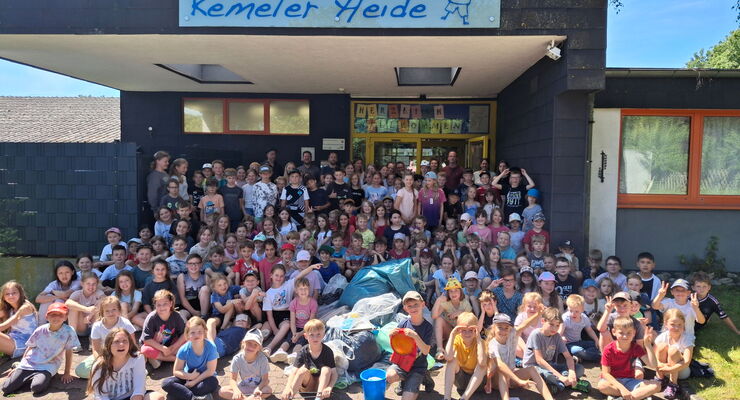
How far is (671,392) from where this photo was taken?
458cm

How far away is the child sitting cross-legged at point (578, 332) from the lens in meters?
5.30

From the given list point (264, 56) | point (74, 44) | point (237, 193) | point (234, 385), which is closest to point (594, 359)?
point (234, 385)

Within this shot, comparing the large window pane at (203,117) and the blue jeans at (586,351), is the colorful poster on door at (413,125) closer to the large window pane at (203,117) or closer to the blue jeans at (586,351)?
the large window pane at (203,117)

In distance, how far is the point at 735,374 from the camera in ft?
16.4

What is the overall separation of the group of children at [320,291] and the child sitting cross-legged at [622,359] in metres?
0.01

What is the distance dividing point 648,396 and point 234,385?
12.4ft

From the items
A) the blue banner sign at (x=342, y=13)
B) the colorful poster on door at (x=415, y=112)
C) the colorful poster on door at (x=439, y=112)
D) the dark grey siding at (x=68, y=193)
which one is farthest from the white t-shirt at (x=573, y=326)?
the colorful poster on door at (x=415, y=112)

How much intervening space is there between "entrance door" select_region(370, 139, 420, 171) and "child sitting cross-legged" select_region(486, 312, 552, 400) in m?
7.65

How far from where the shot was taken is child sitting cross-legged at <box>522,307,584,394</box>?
185 inches

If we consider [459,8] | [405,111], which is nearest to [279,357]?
[459,8]

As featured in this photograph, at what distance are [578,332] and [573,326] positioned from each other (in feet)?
0.34

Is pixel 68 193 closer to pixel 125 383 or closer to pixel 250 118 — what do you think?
pixel 125 383

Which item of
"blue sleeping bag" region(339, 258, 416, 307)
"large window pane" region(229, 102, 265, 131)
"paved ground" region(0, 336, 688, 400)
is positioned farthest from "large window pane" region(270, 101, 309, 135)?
"paved ground" region(0, 336, 688, 400)

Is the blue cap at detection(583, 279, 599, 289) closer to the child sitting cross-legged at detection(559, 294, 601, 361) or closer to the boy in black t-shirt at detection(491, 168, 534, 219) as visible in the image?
the child sitting cross-legged at detection(559, 294, 601, 361)
